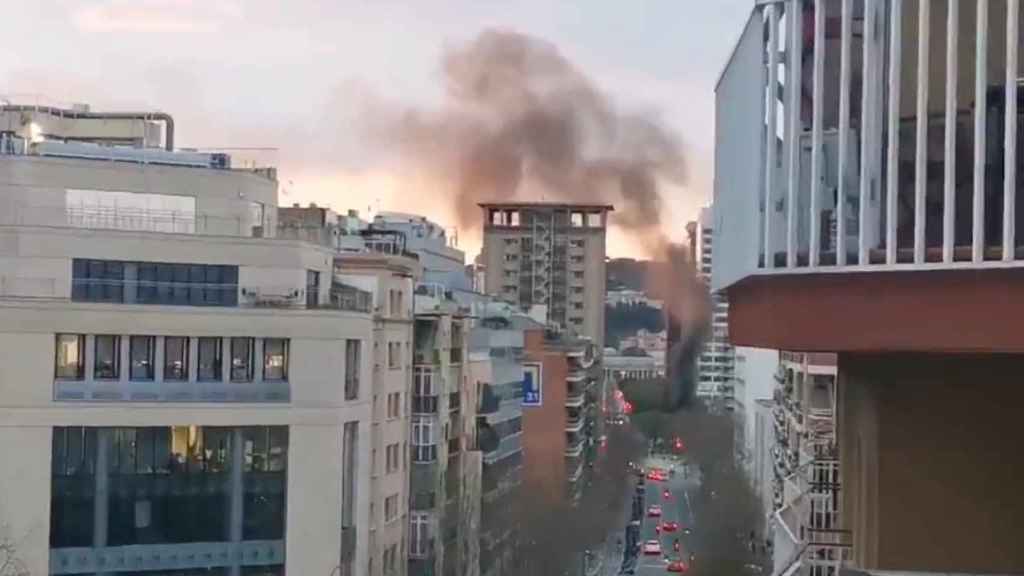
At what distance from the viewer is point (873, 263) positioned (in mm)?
5934

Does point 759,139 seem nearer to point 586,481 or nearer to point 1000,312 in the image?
point 1000,312

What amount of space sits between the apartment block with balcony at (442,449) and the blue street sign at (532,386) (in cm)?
1327

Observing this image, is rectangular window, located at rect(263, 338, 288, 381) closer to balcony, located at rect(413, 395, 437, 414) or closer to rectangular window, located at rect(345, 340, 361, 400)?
rectangular window, located at rect(345, 340, 361, 400)

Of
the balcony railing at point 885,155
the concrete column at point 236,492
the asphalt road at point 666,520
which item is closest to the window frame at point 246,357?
the concrete column at point 236,492

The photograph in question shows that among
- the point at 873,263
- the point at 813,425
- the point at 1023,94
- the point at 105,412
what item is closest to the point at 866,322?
the point at 873,263

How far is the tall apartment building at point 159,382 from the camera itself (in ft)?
67.8

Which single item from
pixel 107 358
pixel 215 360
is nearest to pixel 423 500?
pixel 215 360

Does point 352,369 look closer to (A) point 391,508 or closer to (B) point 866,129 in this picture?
(A) point 391,508

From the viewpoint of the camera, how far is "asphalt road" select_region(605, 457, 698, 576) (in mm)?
44425

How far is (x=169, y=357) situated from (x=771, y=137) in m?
15.6

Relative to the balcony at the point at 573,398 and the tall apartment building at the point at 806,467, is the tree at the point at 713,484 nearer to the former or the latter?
the tall apartment building at the point at 806,467

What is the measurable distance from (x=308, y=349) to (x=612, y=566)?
24.1 metres

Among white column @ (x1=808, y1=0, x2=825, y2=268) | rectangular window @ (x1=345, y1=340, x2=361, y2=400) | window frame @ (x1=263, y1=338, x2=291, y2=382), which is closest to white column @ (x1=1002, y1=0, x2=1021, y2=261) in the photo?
white column @ (x1=808, y1=0, x2=825, y2=268)

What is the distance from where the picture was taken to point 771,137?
21.6 feet
